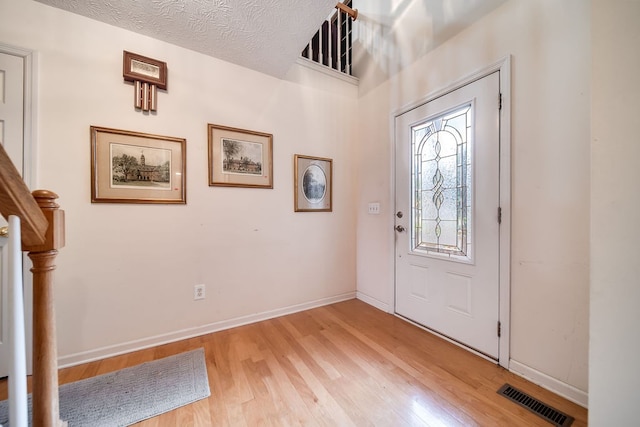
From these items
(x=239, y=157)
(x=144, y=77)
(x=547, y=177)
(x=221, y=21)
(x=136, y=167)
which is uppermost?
(x=221, y=21)

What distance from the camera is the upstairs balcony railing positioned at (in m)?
2.77

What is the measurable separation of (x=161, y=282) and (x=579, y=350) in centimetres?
272

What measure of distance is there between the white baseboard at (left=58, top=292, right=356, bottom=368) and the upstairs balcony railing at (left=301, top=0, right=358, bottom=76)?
271 cm

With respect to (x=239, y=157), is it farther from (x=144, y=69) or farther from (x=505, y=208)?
(x=505, y=208)

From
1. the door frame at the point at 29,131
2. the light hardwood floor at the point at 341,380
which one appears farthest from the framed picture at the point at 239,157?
the light hardwood floor at the point at 341,380

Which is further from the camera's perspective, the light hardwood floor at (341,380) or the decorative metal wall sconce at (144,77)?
the decorative metal wall sconce at (144,77)

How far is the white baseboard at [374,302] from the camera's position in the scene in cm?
243

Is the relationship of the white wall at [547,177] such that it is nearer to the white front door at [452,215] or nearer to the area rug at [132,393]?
the white front door at [452,215]

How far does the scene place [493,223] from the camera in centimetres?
162

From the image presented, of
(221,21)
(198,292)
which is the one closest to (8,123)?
(221,21)

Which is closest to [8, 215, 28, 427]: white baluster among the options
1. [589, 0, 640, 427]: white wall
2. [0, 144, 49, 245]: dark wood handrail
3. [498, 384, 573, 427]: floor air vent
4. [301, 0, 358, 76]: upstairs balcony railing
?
[0, 144, 49, 245]: dark wood handrail

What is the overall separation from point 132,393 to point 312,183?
6.74 feet

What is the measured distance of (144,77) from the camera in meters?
1.76

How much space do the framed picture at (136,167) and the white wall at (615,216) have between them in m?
2.40
